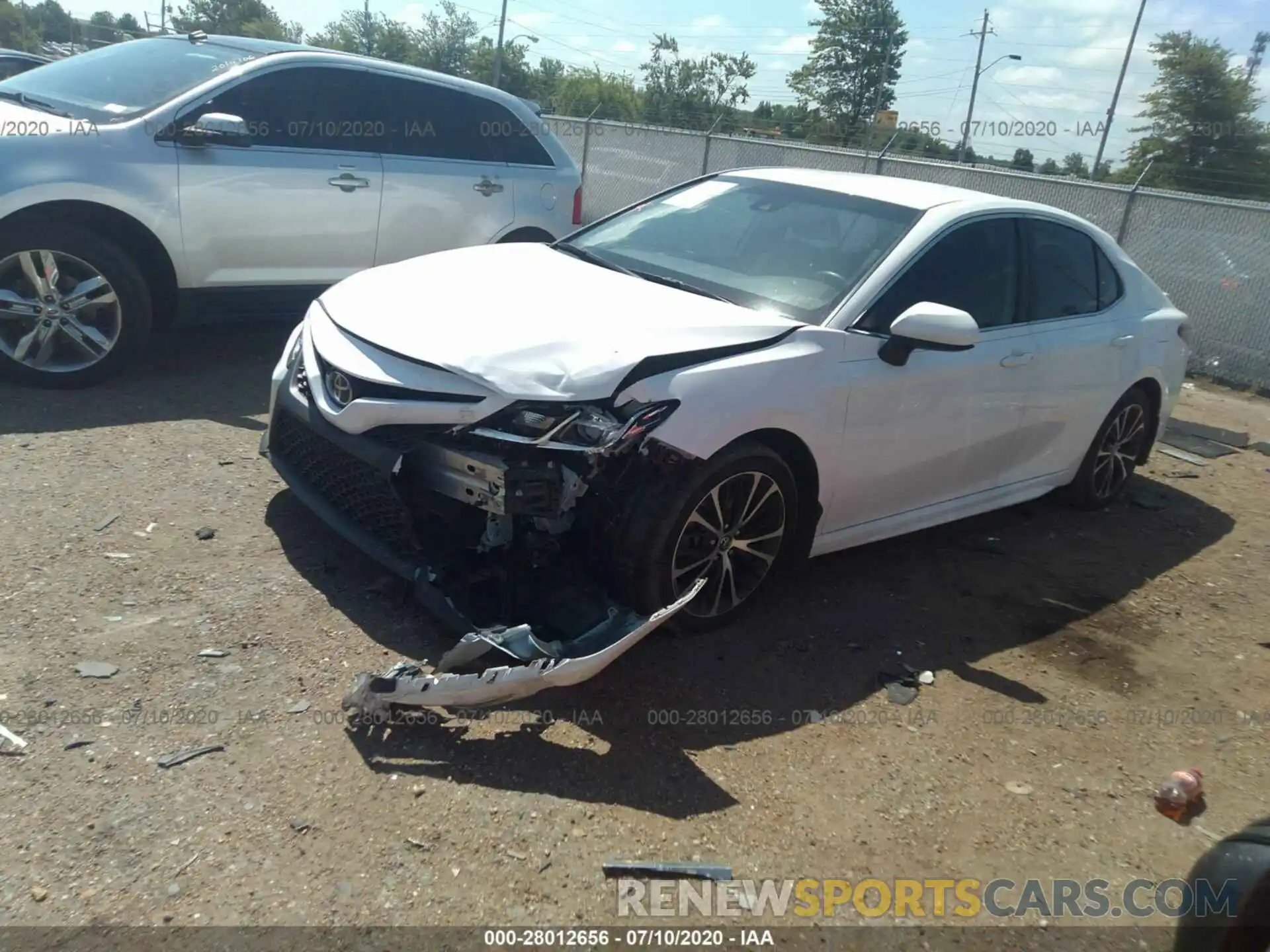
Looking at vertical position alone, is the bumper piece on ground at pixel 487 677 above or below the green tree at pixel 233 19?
below

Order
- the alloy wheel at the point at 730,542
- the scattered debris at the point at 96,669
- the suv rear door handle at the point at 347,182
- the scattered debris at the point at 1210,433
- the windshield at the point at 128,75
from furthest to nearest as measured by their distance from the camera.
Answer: the scattered debris at the point at 1210,433, the suv rear door handle at the point at 347,182, the windshield at the point at 128,75, the alloy wheel at the point at 730,542, the scattered debris at the point at 96,669

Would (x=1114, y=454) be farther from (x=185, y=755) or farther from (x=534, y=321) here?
(x=185, y=755)

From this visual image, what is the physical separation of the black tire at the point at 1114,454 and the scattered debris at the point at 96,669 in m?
4.89

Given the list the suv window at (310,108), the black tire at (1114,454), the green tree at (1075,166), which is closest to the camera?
the black tire at (1114,454)

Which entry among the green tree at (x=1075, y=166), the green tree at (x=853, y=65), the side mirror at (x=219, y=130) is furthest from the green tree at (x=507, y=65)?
the side mirror at (x=219, y=130)

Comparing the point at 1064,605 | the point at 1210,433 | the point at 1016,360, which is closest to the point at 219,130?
the point at 1016,360

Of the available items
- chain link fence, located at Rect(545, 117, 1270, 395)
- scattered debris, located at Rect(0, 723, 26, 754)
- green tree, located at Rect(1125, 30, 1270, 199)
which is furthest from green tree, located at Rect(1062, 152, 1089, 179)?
scattered debris, located at Rect(0, 723, 26, 754)

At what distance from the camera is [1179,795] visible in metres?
3.48

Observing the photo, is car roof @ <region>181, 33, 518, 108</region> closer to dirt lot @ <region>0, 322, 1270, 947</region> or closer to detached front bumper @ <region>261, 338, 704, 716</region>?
dirt lot @ <region>0, 322, 1270, 947</region>

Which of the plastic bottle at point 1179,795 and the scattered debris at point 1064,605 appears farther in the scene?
the scattered debris at point 1064,605

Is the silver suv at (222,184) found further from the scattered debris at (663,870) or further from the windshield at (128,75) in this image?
the scattered debris at (663,870)

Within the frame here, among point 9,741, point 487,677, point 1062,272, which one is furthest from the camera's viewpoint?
point 1062,272

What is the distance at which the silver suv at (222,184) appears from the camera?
560 cm

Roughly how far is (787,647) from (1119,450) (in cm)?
311
